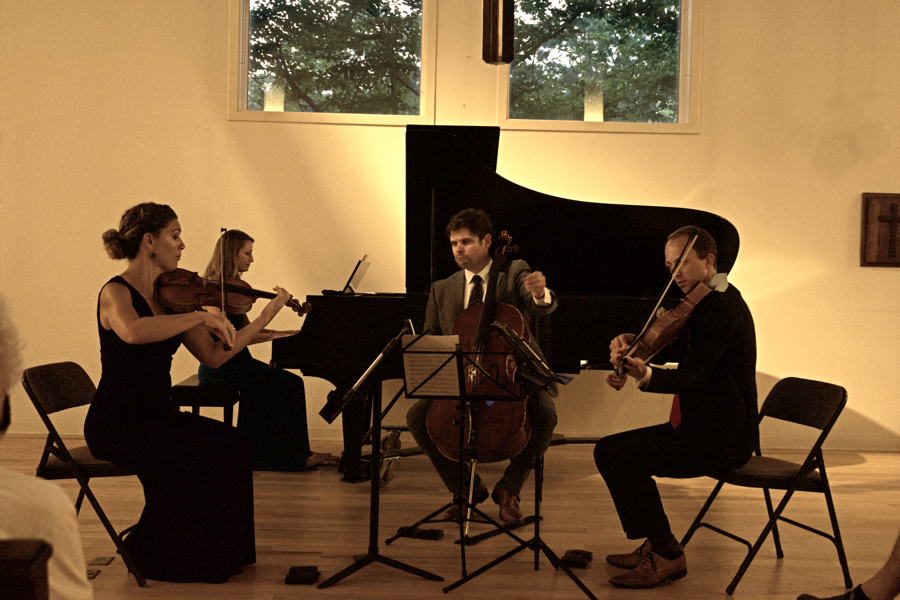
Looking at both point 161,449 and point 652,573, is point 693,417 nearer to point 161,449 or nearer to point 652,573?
point 652,573

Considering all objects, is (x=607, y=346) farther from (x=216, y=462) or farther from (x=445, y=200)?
(x=216, y=462)

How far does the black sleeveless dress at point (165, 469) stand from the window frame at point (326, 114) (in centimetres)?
267

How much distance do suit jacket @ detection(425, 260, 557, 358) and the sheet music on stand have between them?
33.7 inches

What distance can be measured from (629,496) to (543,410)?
2.64ft

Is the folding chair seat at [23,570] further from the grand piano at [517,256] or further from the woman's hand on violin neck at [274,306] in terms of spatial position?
the grand piano at [517,256]

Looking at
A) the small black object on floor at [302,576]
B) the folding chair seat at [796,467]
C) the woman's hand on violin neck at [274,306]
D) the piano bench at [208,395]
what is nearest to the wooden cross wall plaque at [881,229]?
the folding chair seat at [796,467]

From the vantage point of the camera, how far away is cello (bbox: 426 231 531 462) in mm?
3006

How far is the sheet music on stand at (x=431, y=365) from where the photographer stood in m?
2.50

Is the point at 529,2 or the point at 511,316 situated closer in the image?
the point at 511,316

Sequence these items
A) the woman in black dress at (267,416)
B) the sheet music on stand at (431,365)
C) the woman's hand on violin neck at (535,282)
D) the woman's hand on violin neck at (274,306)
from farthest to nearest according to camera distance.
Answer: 1. the woman in black dress at (267,416)
2. the woman's hand on violin neck at (535,282)
3. the woman's hand on violin neck at (274,306)
4. the sheet music on stand at (431,365)

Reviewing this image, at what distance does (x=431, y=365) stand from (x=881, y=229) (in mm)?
3831

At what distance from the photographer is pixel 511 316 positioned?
3.11 metres

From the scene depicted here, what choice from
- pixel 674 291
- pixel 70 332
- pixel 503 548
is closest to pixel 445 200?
pixel 674 291

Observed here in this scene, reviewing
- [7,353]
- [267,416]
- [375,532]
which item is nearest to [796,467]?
[375,532]
